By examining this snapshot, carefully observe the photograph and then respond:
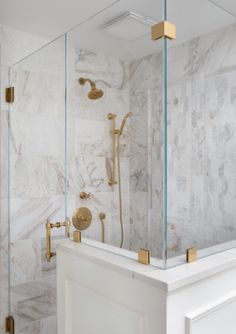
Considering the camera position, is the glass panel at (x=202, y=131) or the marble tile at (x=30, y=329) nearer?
the glass panel at (x=202, y=131)

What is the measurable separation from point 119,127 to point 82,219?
530 millimetres

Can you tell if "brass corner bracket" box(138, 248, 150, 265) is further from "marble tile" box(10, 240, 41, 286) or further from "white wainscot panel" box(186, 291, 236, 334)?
"marble tile" box(10, 240, 41, 286)

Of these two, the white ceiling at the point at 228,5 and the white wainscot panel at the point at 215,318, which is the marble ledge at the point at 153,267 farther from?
the white ceiling at the point at 228,5

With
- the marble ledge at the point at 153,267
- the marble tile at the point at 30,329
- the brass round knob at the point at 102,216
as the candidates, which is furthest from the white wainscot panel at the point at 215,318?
the marble tile at the point at 30,329

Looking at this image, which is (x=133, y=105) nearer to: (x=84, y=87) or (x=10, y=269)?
Result: (x=84, y=87)

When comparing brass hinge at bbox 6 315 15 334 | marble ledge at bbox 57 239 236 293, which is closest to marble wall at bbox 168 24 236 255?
marble ledge at bbox 57 239 236 293

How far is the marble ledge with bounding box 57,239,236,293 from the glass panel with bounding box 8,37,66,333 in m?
0.59

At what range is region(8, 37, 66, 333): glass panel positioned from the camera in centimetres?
201

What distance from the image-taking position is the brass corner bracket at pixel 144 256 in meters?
1.22

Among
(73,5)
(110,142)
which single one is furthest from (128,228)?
(73,5)

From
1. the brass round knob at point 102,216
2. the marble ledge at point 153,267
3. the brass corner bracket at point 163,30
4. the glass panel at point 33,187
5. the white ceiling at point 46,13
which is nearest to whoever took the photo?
the marble ledge at point 153,267

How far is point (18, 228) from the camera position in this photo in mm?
2123

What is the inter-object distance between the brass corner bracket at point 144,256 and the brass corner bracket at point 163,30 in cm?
85

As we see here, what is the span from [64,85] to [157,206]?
0.97 m
